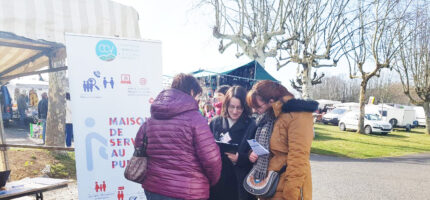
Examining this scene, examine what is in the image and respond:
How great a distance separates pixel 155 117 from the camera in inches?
78.1

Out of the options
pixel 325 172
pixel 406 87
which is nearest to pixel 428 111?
pixel 406 87

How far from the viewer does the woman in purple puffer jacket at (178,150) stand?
1.92 m

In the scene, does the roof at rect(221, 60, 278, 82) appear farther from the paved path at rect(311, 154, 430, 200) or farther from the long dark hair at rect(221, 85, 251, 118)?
the long dark hair at rect(221, 85, 251, 118)

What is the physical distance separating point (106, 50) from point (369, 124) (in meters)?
19.0

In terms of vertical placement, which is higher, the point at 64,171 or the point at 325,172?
the point at 64,171

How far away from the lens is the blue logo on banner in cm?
308

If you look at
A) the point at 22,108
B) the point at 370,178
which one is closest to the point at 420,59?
the point at 370,178

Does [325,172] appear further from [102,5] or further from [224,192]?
[102,5]

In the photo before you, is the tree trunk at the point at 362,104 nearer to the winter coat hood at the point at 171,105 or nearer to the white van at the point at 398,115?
the white van at the point at 398,115

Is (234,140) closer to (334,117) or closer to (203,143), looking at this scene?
(203,143)

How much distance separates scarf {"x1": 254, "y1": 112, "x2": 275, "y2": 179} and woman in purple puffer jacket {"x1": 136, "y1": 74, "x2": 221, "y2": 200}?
15.9 inches

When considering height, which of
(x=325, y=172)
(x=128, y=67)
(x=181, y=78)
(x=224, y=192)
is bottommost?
(x=325, y=172)

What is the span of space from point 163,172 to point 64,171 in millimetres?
4540

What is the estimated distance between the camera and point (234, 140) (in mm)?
2785
